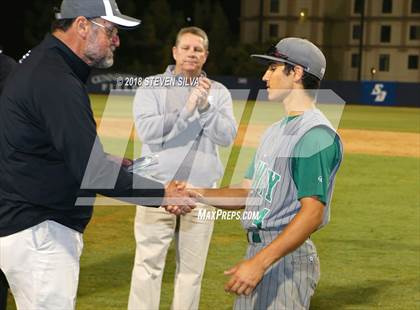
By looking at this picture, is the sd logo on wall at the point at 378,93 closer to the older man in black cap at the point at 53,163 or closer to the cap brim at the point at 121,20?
the cap brim at the point at 121,20

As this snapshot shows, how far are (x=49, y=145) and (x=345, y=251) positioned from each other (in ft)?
24.3

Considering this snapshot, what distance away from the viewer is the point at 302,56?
4.43m

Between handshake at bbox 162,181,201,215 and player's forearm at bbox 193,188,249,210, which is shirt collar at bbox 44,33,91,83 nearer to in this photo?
handshake at bbox 162,181,201,215

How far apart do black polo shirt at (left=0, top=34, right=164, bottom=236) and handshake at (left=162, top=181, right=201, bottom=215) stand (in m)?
0.52

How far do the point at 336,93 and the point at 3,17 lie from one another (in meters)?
41.6

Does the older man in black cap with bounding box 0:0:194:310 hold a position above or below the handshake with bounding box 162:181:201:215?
above

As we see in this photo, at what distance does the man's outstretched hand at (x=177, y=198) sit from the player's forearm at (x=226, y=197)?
0.09 meters

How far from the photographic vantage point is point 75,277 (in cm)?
448

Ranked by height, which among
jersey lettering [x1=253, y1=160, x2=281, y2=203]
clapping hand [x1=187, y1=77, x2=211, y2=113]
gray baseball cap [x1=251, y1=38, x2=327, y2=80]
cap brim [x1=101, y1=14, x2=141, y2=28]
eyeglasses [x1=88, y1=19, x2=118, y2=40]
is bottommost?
clapping hand [x1=187, y1=77, x2=211, y2=113]

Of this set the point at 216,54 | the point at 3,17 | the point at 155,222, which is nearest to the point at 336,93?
the point at 216,54

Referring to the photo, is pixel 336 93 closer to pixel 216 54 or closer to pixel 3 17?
pixel 216 54

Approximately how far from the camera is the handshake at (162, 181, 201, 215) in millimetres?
4977

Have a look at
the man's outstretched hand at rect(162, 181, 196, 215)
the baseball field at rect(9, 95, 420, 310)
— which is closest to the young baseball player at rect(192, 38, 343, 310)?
the man's outstretched hand at rect(162, 181, 196, 215)

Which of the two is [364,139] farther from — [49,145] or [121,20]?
[49,145]
